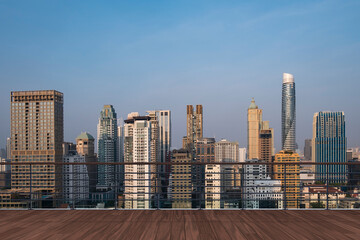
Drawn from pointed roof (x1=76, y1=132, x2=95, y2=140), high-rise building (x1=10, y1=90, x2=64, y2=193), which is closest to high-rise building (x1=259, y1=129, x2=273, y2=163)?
pointed roof (x1=76, y1=132, x2=95, y2=140)

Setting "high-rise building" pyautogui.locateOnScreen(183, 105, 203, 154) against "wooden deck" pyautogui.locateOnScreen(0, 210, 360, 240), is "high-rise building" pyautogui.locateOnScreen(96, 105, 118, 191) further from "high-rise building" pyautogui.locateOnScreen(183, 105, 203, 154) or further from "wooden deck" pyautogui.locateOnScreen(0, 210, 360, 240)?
"wooden deck" pyautogui.locateOnScreen(0, 210, 360, 240)

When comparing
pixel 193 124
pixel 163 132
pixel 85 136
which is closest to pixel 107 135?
pixel 85 136

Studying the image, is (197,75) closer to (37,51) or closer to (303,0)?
(303,0)

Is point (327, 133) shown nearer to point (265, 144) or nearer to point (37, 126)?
point (265, 144)

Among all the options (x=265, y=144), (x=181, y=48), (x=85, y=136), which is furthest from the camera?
(x=265, y=144)

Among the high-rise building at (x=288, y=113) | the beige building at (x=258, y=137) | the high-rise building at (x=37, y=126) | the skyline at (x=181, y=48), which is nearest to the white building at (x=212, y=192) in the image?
the skyline at (x=181, y=48)

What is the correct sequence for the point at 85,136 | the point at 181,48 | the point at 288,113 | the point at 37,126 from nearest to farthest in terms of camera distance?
the point at 181,48 → the point at 37,126 → the point at 85,136 → the point at 288,113

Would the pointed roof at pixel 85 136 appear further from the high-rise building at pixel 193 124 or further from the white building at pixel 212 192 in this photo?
the white building at pixel 212 192
